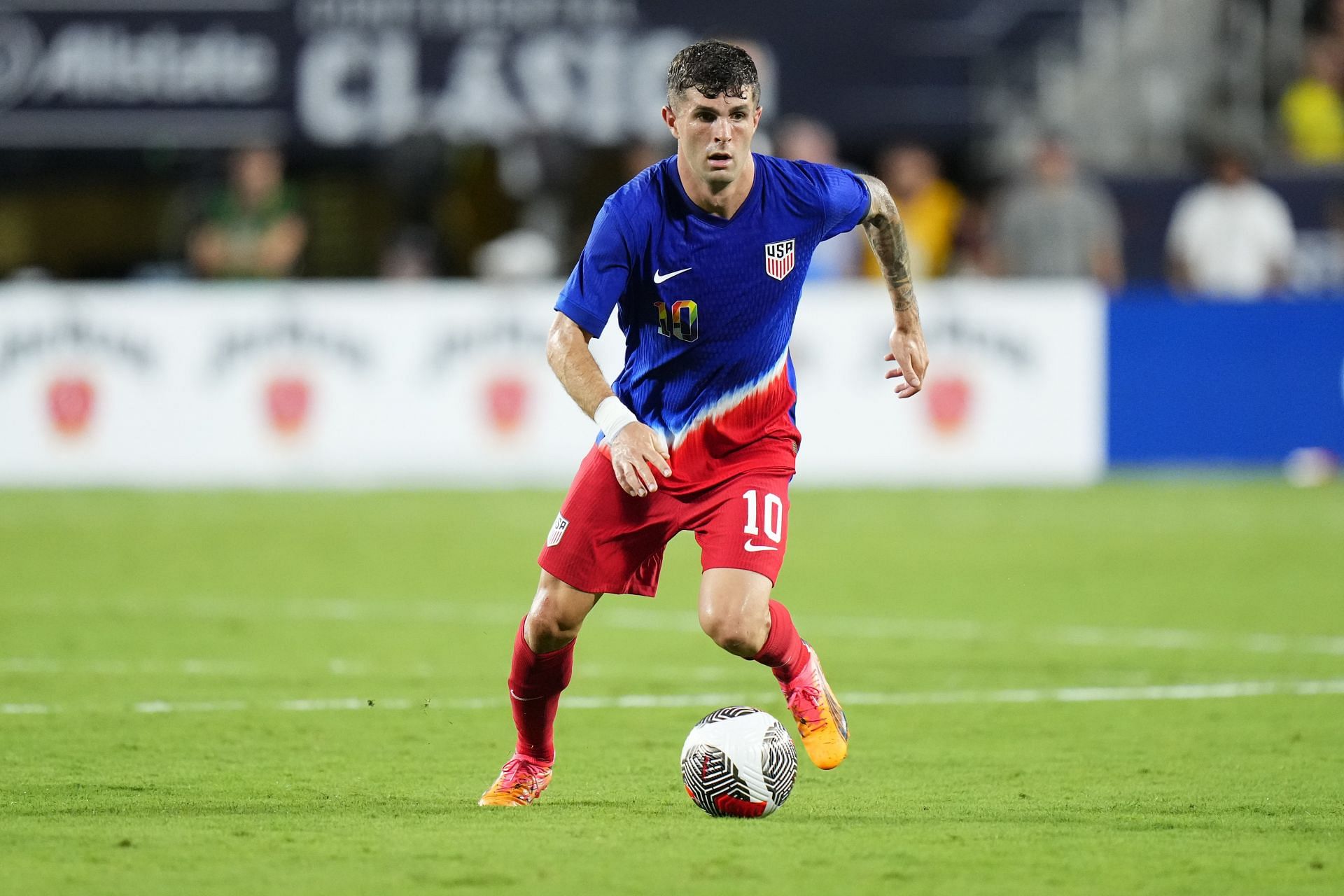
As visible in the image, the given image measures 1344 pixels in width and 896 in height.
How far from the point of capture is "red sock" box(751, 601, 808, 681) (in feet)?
21.5

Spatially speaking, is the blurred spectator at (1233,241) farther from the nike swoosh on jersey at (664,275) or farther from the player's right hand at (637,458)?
the player's right hand at (637,458)

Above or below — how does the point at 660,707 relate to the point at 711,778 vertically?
below

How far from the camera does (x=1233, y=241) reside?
18094 millimetres

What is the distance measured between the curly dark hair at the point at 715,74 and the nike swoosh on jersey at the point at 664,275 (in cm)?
50

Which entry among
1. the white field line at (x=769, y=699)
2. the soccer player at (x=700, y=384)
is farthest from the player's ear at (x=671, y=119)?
the white field line at (x=769, y=699)

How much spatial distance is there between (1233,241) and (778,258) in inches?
489

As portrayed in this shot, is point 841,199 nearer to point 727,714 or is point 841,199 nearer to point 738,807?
point 727,714

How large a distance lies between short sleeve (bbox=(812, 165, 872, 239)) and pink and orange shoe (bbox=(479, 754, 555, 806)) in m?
1.88

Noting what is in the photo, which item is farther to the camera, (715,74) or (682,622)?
(682,622)

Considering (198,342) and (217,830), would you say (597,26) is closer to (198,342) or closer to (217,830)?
(198,342)

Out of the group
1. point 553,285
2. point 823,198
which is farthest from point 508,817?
point 553,285

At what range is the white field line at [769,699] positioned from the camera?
838 centimetres

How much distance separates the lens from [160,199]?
74.9ft

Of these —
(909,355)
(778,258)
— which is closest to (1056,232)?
(909,355)
